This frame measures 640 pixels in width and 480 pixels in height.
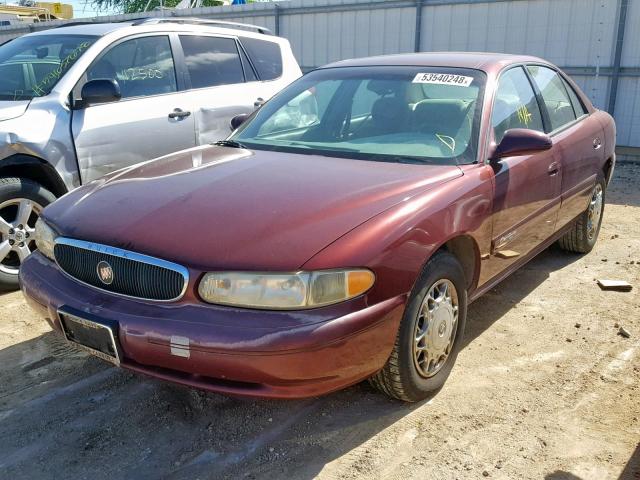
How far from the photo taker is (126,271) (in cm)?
262

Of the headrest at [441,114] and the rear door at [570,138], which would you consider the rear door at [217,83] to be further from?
the rear door at [570,138]

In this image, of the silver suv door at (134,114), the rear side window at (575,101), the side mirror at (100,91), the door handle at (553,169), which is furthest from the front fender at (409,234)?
the silver suv door at (134,114)

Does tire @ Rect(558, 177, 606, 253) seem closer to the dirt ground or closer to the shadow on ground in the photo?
the dirt ground

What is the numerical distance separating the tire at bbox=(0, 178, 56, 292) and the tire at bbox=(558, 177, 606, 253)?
4.03 metres

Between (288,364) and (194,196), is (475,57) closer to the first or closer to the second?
(194,196)

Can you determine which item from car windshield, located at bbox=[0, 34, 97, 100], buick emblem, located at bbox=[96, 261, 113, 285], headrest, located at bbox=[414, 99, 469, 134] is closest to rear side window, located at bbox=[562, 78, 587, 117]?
headrest, located at bbox=[414, 99, 469, 134]

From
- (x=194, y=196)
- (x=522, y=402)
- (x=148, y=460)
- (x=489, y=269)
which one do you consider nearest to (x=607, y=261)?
(x=489, y=269)

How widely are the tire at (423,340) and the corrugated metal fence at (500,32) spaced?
827 centimetres

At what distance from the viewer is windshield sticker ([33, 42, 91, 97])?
4.66 meters

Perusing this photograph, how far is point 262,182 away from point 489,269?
136 centimetres

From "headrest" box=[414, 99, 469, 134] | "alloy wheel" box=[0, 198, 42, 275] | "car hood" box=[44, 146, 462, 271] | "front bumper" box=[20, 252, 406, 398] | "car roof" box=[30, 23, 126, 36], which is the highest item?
"car roof" box=[30, 23, 126, 36]

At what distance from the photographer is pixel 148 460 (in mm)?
2643

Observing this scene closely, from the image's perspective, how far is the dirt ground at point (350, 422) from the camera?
103 inches

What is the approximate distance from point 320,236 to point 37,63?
11.6 feet
